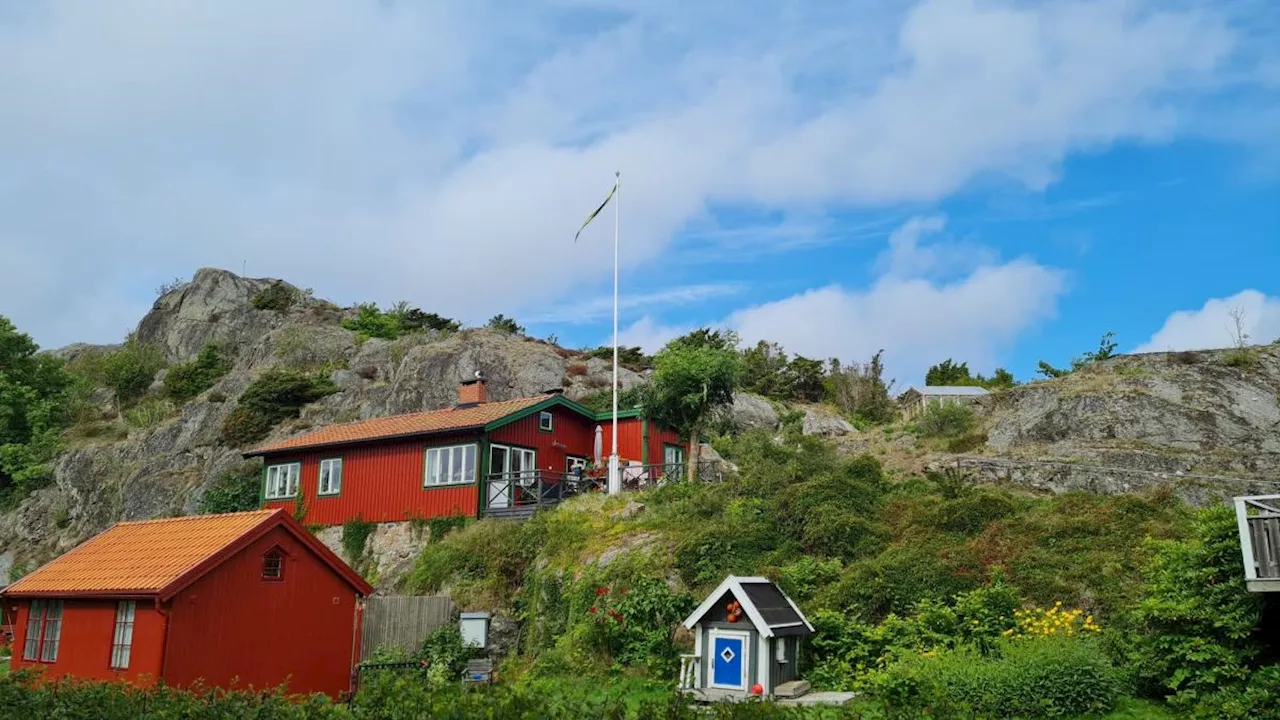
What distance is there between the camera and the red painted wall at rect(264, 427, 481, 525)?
27328 millimetres

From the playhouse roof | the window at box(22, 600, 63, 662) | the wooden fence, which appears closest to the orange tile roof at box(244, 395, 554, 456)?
the wooden fence

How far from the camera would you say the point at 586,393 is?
4384 centimetres

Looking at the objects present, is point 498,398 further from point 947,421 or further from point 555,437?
point 947,421

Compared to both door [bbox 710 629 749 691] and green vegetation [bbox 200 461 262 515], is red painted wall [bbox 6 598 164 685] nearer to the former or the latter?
door [bbox 710 629 749 691]

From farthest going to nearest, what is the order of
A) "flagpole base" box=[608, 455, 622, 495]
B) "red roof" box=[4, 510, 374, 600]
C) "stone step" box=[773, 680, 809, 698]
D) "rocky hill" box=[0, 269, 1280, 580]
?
"flagpole base" box=[608, 455, 622, 495] → "rocky hill" box=[0, 269, 1280, 580] → "red roof" box=[4, 510, 374, 600] → "stone step" box=[773, 680, 809, 698]

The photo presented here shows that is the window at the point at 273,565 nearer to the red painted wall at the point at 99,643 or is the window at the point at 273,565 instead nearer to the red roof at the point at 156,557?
the red roof at the point at 156,557

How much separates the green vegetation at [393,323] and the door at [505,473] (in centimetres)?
2908

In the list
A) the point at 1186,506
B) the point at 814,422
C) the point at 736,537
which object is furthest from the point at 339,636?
the point at 814,422

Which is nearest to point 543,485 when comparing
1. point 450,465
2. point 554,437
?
point 554,437

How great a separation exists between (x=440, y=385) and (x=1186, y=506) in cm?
3292

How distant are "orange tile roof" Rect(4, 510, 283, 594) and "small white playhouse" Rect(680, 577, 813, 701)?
9067mm

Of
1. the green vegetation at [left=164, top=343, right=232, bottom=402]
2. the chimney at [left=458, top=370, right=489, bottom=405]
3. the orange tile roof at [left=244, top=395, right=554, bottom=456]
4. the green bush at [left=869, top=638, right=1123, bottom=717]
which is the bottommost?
the green bush at [left=869, top=638, right=1123, bottom=717]

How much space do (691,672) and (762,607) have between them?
1.70 metres

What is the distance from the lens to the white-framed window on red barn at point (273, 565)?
17734 mm
